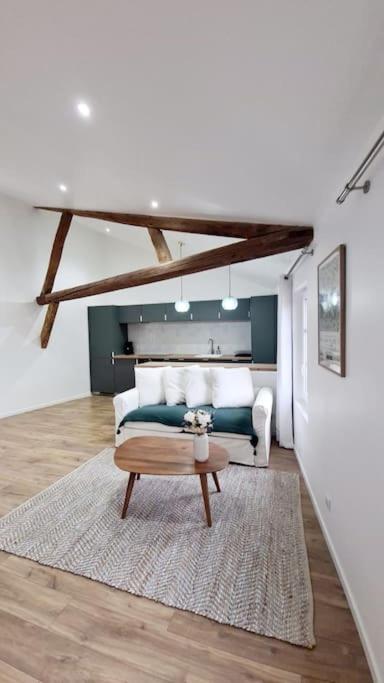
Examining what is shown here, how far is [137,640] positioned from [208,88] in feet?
8.31

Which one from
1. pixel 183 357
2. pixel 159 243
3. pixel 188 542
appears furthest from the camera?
pixel 183 357

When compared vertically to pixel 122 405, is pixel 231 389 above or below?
above

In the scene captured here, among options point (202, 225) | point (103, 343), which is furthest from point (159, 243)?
point (103, 343)

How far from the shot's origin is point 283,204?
2281 mm

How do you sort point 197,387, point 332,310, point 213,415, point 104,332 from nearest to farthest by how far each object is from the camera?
point 332,310 < point 213,415 < point 197,387 < point 104,332

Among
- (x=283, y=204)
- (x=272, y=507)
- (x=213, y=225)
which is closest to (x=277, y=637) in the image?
(x=272, y=507)

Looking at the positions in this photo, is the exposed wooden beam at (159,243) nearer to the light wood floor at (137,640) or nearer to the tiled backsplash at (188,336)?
Answer: the tiled backsplash at (188,336)

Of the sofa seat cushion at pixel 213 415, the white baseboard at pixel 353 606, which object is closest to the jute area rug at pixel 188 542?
the white baseboard at pixel 353 606

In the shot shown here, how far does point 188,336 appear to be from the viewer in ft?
22.1

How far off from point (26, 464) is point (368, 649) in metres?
3.32

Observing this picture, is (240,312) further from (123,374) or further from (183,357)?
(123,374)

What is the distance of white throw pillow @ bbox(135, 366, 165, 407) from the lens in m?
3.85

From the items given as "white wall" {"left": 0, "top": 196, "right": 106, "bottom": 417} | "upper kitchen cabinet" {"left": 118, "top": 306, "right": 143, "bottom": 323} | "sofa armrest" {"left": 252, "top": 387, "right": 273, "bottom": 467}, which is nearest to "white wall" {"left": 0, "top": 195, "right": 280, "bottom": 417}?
"white wall" {"left": 0, "top": 196, "right": 106, "bottom": 417}

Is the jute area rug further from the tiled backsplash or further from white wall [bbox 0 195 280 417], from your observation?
the tiled backsplash
